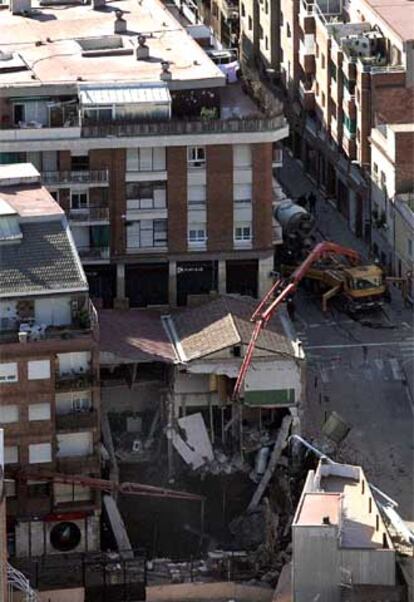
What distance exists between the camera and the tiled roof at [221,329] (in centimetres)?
11619

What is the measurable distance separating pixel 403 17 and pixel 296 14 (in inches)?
392

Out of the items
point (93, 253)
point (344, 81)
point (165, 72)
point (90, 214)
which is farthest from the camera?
point (344, 81)

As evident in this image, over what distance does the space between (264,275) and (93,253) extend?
303 inches

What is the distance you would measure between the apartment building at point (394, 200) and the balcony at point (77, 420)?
27.1 meters

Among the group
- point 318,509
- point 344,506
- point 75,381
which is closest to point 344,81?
point 75,381

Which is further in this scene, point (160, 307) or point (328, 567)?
point (160, 307)

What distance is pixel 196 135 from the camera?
401 ft

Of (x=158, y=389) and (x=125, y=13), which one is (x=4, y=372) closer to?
(x=158, y=389)

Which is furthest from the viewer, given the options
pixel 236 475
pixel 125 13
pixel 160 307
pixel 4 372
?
pixel 125 13

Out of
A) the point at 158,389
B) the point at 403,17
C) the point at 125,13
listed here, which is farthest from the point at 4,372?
the point at 403,17

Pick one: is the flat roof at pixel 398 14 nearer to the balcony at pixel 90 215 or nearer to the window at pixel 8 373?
the balcony at pixel 90 215

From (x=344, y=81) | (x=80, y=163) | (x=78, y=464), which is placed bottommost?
(x=78, y=464)

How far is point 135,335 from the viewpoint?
119 meters

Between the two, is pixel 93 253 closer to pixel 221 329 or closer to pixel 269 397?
pixel 221 329
